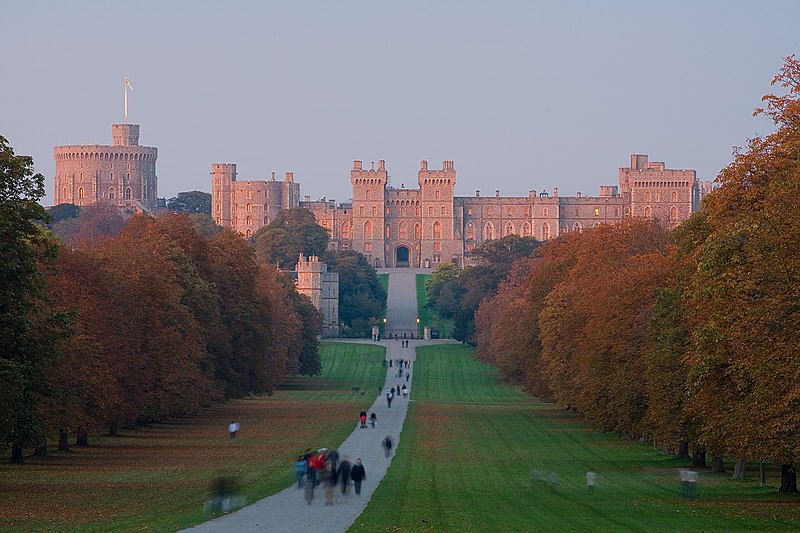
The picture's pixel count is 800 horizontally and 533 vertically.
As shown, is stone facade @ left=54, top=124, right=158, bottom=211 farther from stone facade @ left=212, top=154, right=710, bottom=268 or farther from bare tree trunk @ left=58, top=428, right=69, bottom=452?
bare tree trunk @ left=58, top=428, right=69, bottom=452

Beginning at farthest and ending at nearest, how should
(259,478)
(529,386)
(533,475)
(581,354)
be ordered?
(529,386) → (581,354) → (533,475) → (259,478)

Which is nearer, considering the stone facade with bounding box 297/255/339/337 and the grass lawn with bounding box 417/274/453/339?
the stone facade with bounding box 297/255/339/337

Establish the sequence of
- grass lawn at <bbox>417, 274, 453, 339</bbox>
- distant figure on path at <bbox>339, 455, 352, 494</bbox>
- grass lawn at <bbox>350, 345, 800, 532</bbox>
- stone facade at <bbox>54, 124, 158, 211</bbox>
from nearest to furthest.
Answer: grass lawn at <bbox>350, 345, 800, 532</bbox> < distant figure on path at <bbox>339, 455, 352, 494</bbox> < grass lawn at <bbox>417, 274, 453, 339</bbox> < stone facade at <bbox>54, 124, 158, 211</bbox>

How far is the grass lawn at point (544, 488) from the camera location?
2445cm

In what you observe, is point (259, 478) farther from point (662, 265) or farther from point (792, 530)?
point (662, 265)

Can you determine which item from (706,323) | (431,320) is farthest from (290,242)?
(706,323)

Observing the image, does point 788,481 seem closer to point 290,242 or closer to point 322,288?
point 322,288

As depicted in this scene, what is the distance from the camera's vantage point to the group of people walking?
26000 millimetres

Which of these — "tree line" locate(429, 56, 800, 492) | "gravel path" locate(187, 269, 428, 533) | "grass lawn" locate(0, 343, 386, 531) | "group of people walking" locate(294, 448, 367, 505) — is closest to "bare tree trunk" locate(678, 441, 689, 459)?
"tree line" locate(429, 56, 800, 492)

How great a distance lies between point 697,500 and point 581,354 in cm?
1944

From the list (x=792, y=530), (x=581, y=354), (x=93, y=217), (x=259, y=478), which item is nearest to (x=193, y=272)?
(x=581, y=354)

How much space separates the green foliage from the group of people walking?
107686 millimetres

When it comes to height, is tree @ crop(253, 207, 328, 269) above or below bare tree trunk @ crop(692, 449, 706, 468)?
above

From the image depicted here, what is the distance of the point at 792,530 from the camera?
2367 cm
